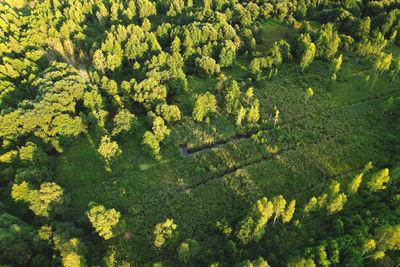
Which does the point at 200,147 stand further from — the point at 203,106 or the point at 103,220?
the point at 103,220

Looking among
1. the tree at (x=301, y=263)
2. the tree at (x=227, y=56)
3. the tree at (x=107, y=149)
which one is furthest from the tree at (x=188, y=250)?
the tree at (x=227, y=56)

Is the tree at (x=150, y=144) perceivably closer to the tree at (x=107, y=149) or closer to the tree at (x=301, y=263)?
the tree at (x=107, y=149)

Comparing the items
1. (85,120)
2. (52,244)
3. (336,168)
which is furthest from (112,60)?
(336,168)

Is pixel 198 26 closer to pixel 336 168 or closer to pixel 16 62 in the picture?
pixel 16 62

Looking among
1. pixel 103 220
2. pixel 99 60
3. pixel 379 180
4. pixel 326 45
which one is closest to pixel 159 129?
pixel 103 220

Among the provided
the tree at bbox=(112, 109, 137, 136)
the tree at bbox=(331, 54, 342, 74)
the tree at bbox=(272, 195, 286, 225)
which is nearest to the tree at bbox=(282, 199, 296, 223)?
the tree at bbox=(272, 195, 286, 225)

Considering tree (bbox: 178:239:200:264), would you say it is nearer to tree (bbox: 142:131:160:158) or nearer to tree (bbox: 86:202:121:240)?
tree (bbox: 86:202:121:240)
